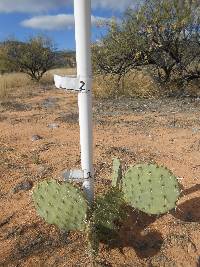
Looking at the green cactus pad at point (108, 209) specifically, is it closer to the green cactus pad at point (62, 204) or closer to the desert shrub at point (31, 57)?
the green cactus pad at point (62, 204)

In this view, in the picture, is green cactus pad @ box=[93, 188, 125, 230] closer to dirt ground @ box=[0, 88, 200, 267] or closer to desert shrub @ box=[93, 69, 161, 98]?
dirt ground @ box=[0, 88, 200, 267]

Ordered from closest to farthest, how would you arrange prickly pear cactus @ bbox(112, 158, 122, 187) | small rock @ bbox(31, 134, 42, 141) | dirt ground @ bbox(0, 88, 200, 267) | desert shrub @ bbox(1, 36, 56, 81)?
dirt ground @ bbox(0, 88, 200, 267), prickly pear cactus @ bbox(112, 158, 122, 187), small rock @ bbox(31, 134, 42, 141), desert shrub @ bbox(1, 36, 56, 81)

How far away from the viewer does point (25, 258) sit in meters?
3.36

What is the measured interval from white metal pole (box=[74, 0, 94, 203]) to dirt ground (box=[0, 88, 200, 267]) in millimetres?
553

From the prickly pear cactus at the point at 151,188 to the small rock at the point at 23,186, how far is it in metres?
1.51

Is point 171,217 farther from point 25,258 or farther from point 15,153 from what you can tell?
point 15,153

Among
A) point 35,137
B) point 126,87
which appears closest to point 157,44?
point 126,87

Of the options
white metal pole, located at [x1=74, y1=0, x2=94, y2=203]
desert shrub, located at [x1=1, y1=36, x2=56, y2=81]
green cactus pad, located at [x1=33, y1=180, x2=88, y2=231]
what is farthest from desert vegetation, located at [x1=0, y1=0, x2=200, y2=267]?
desert shrub, located at [x1=1, y1=36, x2=56, y2=81]

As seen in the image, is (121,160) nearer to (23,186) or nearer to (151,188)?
(23,186)

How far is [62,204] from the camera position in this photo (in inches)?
124

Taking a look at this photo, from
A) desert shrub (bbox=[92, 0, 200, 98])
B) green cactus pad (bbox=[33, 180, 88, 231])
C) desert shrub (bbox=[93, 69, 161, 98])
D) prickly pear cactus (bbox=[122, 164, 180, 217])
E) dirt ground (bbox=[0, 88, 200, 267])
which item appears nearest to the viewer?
green cactus pad (bbox=[33, 180, 88, 231])

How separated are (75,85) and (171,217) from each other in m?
1.64

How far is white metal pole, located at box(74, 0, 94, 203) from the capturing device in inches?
112

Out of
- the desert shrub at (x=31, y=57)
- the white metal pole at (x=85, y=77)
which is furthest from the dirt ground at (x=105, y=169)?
the desert shrub at (x=31, y=57)
